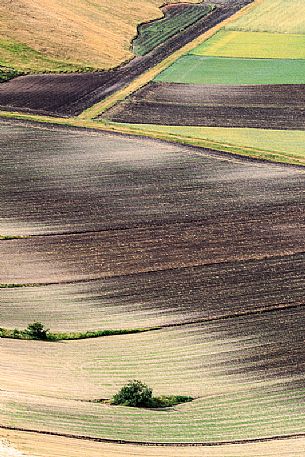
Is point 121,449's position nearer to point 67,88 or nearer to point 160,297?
point 160,297

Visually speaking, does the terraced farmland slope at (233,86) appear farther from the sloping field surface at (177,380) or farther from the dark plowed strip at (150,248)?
the sloping field surface at (177,380)

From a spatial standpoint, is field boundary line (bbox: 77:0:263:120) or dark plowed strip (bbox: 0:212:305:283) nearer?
dark plowed strip (bbox: 0:212:305:283)

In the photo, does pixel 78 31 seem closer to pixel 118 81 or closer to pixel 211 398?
pixel 118 81

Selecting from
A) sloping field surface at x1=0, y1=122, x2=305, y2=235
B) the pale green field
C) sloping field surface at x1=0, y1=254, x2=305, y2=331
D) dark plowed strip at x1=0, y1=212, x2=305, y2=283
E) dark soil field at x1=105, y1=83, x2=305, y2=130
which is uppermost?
the pale green field

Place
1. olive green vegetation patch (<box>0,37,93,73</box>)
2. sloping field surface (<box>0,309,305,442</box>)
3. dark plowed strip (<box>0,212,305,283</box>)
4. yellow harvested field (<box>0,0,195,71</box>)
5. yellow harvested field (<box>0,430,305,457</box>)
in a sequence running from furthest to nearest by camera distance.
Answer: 1. yellow harvested field (<box>0,0,195,71</box>)
2. olive green vegetation patch (<box>0,37,93,73</box>)
3. dark plowed strip (<box>0,212,305,283</box>)
4. sloping field surface (<box>0,309,305,442</box>)
5. yellow harvested field (<box>0,430,305,457</box>)

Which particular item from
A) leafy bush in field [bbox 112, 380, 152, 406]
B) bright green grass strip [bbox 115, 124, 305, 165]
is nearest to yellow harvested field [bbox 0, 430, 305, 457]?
leafy bush in field [bbox 112, 380, 152, 406]

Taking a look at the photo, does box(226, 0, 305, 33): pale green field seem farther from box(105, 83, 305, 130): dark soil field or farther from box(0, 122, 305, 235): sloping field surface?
box(0, 122, 305, 235): sloping field surface

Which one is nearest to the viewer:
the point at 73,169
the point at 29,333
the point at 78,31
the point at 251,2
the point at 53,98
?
the point at 29,333

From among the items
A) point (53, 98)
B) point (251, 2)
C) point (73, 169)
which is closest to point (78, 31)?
point (53, 98)
